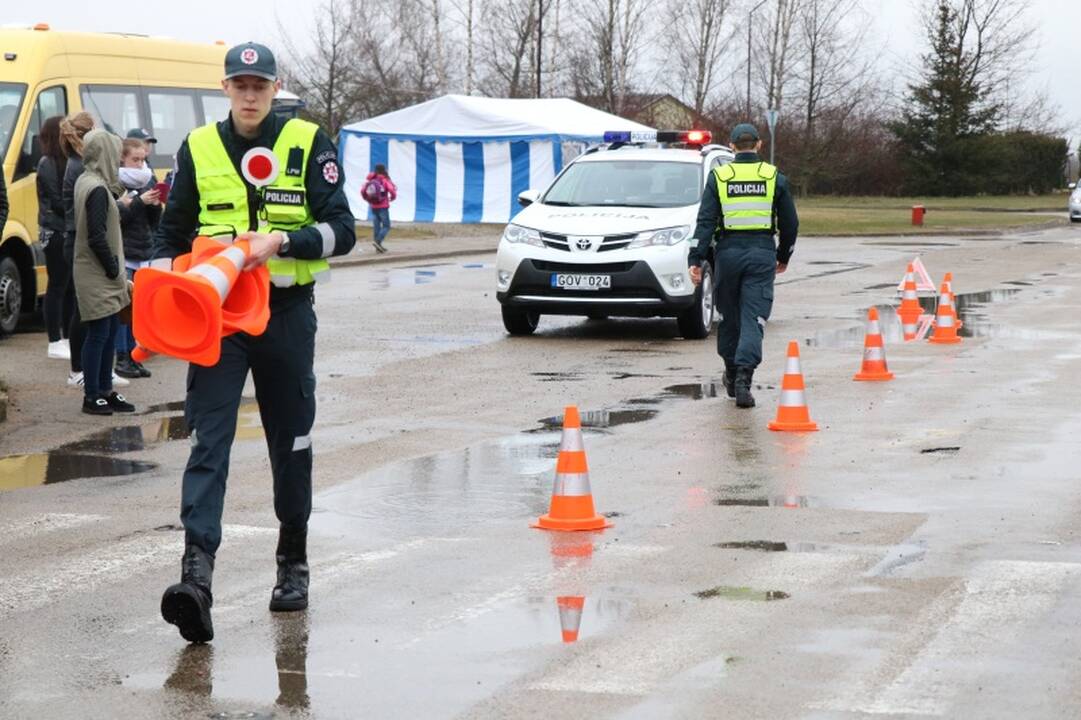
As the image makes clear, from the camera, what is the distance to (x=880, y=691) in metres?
5.47

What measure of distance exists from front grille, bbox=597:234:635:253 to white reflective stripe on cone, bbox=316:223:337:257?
10.6m

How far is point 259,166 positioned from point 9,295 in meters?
11.3

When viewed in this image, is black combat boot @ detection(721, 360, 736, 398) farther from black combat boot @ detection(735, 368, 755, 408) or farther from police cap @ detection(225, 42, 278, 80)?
police cap @ detection(225, 42, 278, 80)

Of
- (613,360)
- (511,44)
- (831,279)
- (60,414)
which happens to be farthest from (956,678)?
(511,44)

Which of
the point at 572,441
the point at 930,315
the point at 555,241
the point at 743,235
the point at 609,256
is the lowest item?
the point at 930,315

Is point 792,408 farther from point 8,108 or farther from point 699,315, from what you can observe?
point 8,108

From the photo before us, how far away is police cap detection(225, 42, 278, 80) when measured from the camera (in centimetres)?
634

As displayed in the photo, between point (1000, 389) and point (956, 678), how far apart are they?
7996 millimetres

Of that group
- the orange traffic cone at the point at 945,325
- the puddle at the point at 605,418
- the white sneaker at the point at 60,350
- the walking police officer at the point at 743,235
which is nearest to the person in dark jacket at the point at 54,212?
the white sneaker at the point at 60,350

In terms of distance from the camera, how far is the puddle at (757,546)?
7.72 metres

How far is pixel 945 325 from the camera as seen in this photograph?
16.9 m

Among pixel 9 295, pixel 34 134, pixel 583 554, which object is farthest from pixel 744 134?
pixel 34 134

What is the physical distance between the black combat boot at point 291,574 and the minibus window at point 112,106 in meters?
12.8

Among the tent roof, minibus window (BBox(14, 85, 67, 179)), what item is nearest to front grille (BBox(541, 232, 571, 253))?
minibus window (BBox(14, 85, 67, 179))
